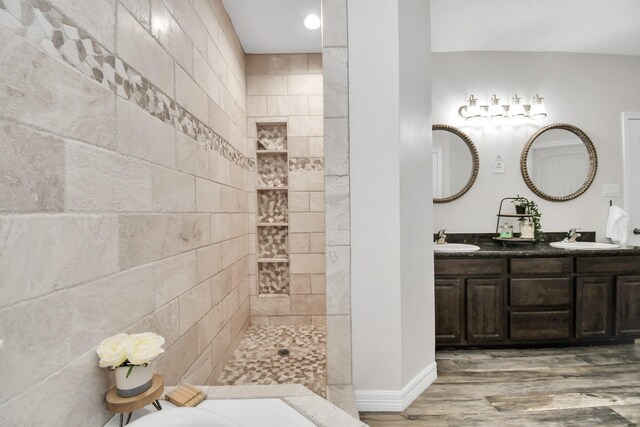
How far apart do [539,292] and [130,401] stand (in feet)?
9.67

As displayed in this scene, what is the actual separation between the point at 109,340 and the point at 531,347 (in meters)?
3.09

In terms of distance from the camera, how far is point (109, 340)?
915 millimetres

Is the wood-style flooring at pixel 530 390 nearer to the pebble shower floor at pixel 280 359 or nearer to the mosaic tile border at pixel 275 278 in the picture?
the pebble shower floor at pixel 280 359

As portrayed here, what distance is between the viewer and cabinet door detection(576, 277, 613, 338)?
8.27 feet

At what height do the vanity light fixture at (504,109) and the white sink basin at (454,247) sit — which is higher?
the vanity light fixture at (504,109)

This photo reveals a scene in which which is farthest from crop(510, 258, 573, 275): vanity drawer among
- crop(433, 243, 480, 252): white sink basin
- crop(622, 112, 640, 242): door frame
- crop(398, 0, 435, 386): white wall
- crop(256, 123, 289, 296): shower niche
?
crop(256, 123, 289, 296): shower niche

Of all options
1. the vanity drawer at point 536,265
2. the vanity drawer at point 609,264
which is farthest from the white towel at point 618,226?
the vanity drawer at point 536,265

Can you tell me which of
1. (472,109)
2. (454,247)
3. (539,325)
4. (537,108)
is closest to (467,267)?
(454,247)

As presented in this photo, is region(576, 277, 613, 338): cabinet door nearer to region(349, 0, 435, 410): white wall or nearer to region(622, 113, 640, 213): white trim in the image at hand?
region(622, 113, 640, 213): white trim

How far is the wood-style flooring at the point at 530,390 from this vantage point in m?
1.73

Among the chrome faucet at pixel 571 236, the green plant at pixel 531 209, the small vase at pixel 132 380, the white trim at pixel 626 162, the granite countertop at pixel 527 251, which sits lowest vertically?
the small vase at pixel 132 380

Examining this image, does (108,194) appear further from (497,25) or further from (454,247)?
(497,25)

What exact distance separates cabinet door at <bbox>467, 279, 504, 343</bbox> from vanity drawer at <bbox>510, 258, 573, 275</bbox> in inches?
7.6

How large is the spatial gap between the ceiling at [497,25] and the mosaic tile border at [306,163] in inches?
46.4
